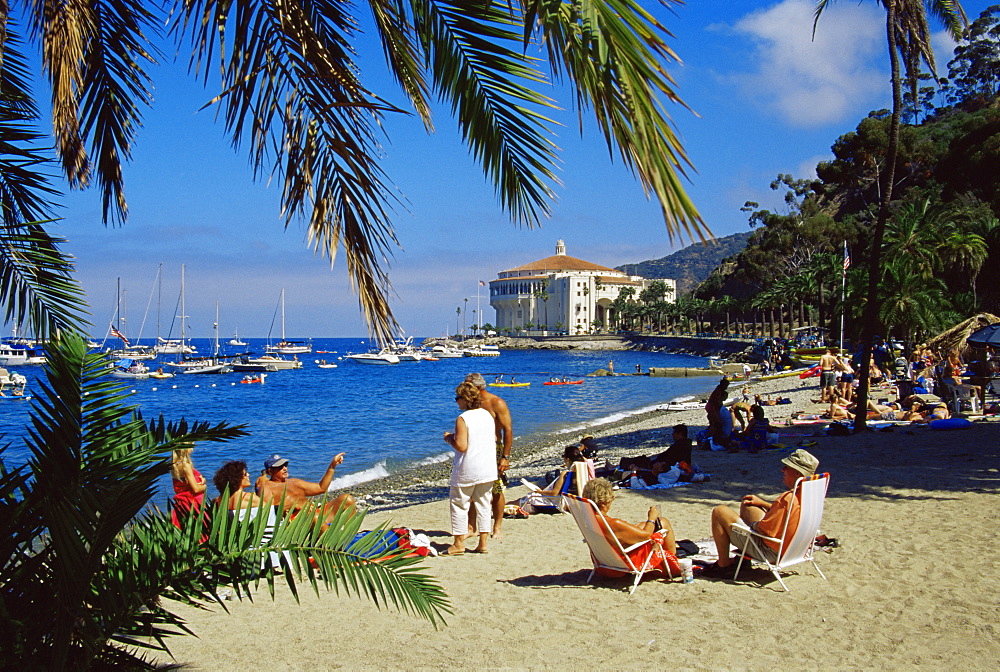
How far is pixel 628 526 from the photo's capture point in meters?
5.32

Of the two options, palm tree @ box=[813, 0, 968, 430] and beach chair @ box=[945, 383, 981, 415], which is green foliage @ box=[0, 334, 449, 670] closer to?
palm tree @ box=[813, 0, 968, 430]

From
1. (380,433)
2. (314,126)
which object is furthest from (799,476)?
(380,433)

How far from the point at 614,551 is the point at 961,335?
20436 mm

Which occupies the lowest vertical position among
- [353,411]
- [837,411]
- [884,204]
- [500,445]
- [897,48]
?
[353,411]

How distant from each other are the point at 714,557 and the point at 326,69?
4.65m

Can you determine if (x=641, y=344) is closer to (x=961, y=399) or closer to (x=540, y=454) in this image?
(x=540, y=454)

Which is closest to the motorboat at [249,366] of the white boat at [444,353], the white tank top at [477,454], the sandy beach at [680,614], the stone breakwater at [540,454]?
the white boat at [444,353]

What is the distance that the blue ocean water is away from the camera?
20.3 meters

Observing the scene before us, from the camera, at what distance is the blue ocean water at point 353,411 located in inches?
798

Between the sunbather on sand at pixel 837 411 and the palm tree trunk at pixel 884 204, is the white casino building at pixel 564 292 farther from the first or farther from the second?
the palm tree trunk at pixel 884 204

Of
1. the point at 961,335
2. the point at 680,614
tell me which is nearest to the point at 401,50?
the point at 680,614

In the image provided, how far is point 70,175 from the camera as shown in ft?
12.1

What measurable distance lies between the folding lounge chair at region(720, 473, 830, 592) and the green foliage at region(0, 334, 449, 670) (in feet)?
11.8

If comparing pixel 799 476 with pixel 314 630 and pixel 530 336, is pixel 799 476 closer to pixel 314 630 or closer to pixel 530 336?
pixel 314 630
